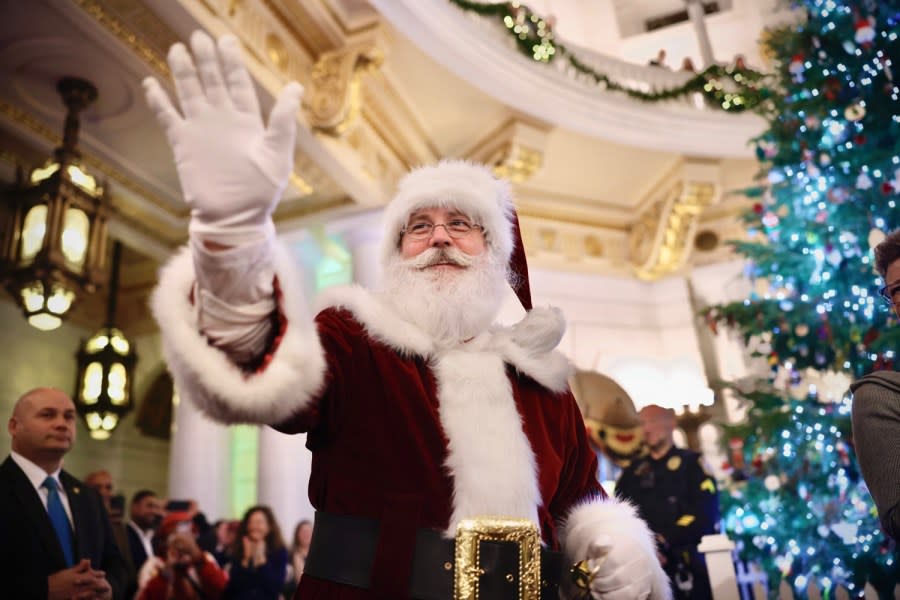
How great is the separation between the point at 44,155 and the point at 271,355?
598 centimetres

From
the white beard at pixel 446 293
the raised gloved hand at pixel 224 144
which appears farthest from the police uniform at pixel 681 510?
the raised gloved hand at pixel 224 144

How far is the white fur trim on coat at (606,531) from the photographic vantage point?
5.39 ft

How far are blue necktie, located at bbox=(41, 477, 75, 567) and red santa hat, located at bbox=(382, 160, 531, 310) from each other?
2007 millimetres

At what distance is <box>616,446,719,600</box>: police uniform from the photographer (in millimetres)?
3836

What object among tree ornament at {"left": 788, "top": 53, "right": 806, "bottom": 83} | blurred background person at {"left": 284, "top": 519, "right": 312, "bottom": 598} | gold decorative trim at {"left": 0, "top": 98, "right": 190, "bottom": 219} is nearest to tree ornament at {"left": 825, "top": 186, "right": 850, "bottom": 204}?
tree ornament at {"left": 788, "top": 53, "right": 806, "bottom": 83}

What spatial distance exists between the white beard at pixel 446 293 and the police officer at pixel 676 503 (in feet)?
8.30

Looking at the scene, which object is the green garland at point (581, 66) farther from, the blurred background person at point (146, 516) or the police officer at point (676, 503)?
the blurred background person at point (146, 516)

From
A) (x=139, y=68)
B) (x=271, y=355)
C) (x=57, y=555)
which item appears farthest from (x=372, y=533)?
(x=139, y=68)

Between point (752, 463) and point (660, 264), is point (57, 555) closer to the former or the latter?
point (752, 463)

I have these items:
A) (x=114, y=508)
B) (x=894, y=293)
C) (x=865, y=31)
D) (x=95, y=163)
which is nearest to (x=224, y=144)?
(x=894, y=293)

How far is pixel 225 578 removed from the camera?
4109mm

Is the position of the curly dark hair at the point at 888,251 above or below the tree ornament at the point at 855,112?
below

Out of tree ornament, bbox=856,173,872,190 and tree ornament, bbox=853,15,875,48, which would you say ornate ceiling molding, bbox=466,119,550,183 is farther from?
tree ornament, bbox=856,173,872,190

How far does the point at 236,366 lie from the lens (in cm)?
120
